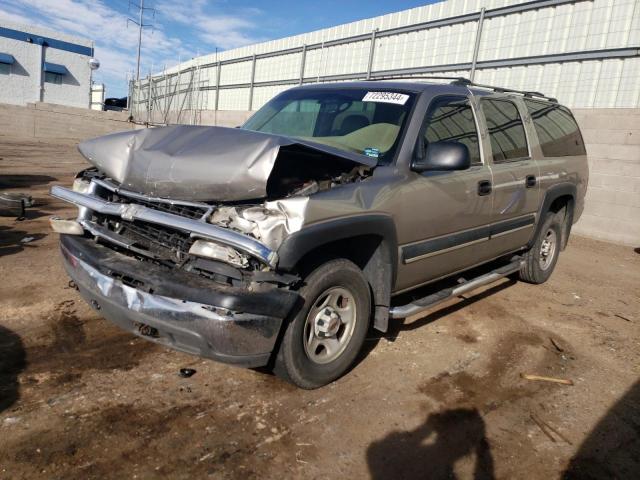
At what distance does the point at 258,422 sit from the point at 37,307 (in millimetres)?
2303

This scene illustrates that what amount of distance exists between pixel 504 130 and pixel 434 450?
3.08 m

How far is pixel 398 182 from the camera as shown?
3.38 metres

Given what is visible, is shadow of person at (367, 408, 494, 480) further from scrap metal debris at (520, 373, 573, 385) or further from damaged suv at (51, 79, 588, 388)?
scrap metal debris at (520, 373, 573, 385)

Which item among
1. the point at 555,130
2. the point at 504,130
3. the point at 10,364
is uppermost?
the point at 555,130

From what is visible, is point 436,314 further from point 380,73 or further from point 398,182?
point 380,73

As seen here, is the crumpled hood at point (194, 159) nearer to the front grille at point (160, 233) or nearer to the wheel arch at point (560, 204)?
the front grille at point (160, 233)

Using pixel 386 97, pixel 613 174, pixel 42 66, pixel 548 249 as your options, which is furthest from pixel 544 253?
pixel 42 66

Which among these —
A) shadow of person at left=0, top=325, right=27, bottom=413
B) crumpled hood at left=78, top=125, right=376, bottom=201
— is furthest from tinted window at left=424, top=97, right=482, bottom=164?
shadow of person at left=0, top=325, right=27, bottom=413

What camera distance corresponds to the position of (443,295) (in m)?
4.00

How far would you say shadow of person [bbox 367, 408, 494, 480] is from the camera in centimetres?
253

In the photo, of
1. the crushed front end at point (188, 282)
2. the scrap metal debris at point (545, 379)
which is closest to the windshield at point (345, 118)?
the crushed front end at point (188, 282)

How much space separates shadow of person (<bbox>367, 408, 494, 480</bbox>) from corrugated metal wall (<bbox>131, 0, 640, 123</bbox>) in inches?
298

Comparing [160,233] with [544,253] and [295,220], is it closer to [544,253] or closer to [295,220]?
[295,220]

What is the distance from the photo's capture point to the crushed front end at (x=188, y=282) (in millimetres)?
2543
